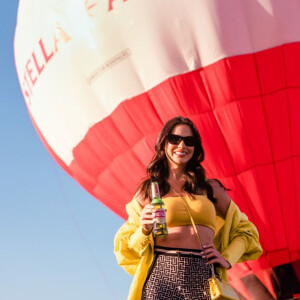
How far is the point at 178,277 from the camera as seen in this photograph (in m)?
2.29

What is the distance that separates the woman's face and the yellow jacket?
25 cm

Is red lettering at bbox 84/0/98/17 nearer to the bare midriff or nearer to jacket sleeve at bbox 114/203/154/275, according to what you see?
jacket sleeve at bbox 114/203/154/275

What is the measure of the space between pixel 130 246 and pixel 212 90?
395 centimetres

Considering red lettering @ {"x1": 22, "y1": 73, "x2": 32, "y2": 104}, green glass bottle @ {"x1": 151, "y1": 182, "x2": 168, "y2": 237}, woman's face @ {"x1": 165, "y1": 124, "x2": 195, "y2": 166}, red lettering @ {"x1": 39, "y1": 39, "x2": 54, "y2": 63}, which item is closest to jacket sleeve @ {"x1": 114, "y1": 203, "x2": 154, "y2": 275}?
green glass bottle @ {"x1": 151, "y1": 182, "x2": 168, "y2": 237}

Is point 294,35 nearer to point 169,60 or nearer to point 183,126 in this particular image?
point 169,60

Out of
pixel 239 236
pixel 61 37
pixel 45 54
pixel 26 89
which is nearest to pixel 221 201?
pixel 239 236

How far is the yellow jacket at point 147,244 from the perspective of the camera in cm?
233

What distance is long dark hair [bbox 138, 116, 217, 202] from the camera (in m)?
2.46

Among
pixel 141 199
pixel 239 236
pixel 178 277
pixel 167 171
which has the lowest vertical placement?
pixel 178 277

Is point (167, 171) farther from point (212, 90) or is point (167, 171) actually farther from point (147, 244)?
point (212, 90)

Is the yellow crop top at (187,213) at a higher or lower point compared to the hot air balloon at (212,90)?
lower

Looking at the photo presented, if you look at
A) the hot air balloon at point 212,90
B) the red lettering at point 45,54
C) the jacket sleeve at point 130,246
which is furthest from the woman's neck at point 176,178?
the red lettering at point 45,54

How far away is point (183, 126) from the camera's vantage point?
254 centimetres

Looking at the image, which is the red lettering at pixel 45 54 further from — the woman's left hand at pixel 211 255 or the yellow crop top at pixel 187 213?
the woman's left hand at pixel 211 255
